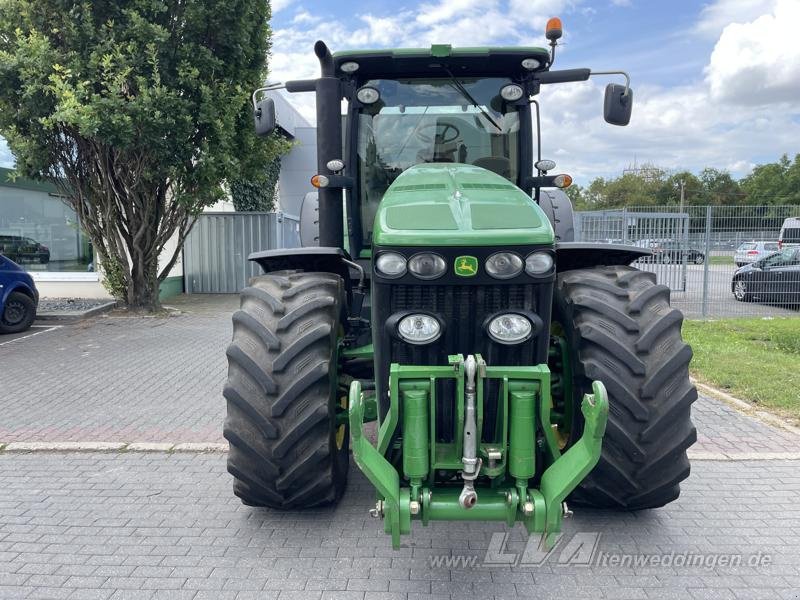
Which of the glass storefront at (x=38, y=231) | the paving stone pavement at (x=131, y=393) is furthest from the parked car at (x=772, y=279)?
the glass storefront at (x=38, y=231)

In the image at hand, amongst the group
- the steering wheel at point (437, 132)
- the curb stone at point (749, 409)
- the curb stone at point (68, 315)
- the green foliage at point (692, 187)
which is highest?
the green foliage at point (692, 187)

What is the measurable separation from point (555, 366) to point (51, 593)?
280cm

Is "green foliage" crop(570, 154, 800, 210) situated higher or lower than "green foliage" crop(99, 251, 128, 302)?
higher

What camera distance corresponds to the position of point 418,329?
2.88m

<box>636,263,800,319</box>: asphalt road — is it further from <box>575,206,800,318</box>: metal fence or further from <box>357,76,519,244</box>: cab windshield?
<box>357,76,519,244</box>: cab windshield

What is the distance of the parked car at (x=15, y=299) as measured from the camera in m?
9.97

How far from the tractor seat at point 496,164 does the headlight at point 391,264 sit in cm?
164

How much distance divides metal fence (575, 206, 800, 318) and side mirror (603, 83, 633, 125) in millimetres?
8290

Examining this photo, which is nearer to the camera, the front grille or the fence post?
the front grille

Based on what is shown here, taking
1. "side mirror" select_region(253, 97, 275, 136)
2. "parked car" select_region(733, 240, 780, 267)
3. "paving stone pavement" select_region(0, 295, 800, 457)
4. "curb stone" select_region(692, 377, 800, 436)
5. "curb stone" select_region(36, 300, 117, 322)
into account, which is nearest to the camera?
"side mirror" select_region(253, 97, 275, 136)

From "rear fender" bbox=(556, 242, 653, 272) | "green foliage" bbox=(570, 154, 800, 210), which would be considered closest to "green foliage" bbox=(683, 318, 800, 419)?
"rear fender" bbox=(556, 242, 653, 272)

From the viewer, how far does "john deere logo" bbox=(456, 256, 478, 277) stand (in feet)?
9.18

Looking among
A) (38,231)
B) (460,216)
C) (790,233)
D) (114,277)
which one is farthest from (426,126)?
(38,231)

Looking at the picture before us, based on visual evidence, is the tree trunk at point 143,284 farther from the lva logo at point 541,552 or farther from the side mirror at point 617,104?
the lva logo at point 541,552
